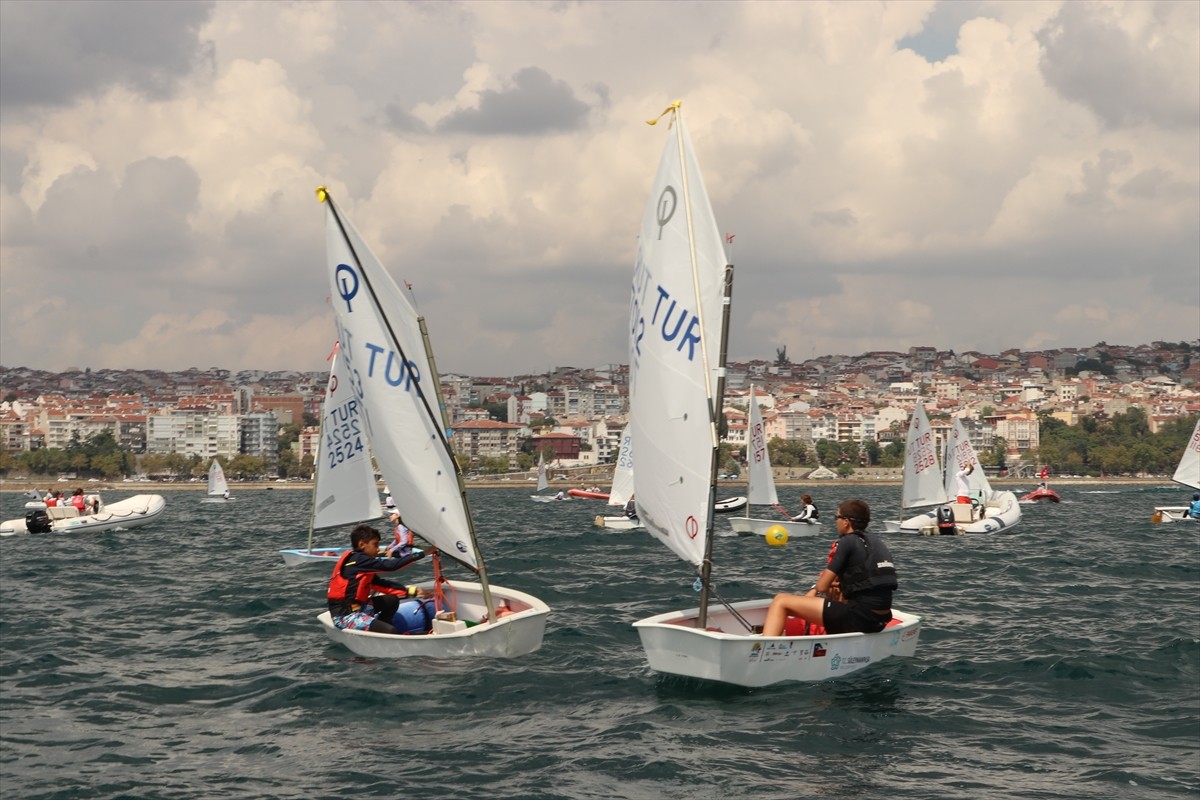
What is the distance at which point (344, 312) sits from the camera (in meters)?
15.3

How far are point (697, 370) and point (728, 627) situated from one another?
10.4 feet

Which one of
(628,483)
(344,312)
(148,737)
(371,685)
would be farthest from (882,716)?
(628,483)

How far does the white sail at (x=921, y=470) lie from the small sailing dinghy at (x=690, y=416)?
31.0 m

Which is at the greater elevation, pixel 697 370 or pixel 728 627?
pixel 697 370

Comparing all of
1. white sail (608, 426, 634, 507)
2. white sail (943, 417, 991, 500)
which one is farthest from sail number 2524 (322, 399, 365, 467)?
white sail (943, 417, 991, 500)

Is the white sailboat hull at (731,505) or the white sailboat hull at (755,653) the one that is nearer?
the white sailboat hull at (755,653)

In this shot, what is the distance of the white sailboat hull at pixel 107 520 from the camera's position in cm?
4200

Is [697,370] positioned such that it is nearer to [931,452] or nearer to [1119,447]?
[931,452]

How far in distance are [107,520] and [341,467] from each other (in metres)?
17.8

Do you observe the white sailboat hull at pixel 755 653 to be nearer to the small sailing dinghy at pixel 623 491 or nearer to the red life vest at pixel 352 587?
the red life vest at pixel 352 587

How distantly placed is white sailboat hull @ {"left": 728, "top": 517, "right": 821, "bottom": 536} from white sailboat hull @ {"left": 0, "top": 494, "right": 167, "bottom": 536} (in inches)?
823

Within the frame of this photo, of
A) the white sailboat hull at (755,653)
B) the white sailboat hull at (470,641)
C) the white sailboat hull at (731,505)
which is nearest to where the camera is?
the white sailboat hull at (755,653)

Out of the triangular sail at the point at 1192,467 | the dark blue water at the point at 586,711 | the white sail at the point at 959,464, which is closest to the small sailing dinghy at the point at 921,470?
the white sail at the point at 959,464

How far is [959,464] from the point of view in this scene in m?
47.8
